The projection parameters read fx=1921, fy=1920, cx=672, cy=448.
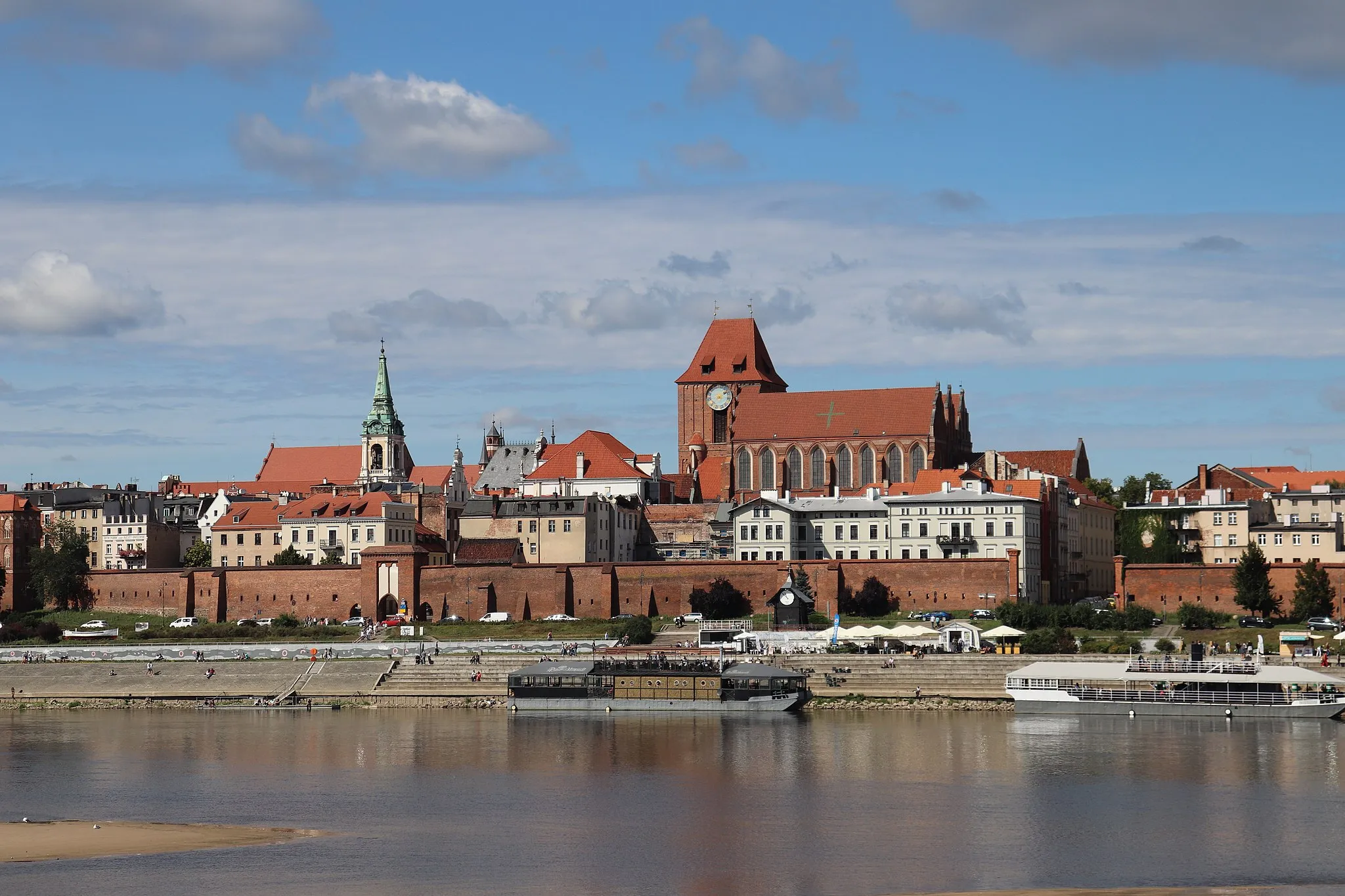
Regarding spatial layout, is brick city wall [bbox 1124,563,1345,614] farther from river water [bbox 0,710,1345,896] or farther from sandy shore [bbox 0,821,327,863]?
sandy shore [bbox 0,821,327,863]

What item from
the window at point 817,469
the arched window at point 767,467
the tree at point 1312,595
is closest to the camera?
the tree at point 1312,595

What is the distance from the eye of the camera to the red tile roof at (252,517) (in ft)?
378

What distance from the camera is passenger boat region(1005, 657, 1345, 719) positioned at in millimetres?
70312

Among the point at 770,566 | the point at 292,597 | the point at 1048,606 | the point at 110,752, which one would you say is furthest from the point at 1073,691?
the point at 292,597

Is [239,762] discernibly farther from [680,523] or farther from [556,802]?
[680,523]

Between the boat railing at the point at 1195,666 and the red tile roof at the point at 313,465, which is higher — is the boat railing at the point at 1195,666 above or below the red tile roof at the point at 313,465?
below

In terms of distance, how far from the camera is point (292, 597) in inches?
4149

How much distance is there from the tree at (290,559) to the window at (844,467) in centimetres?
3445

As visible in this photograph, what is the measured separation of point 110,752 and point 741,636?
3214 centimetres

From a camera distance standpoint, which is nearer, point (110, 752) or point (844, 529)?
point (110, 752)

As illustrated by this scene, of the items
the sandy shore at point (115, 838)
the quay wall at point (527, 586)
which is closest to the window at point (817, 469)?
the quay wall at point (527, 586)

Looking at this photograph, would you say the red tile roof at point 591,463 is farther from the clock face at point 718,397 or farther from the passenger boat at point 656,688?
the passenger boat at point 656,688

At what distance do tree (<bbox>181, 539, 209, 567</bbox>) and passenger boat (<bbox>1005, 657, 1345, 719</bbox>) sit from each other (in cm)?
6013

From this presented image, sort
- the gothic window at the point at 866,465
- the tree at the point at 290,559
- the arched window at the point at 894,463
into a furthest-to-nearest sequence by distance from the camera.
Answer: the gothic window at the point at 866,465 → the arched window at the point at 894,463 → the tree at the point at 290,559
